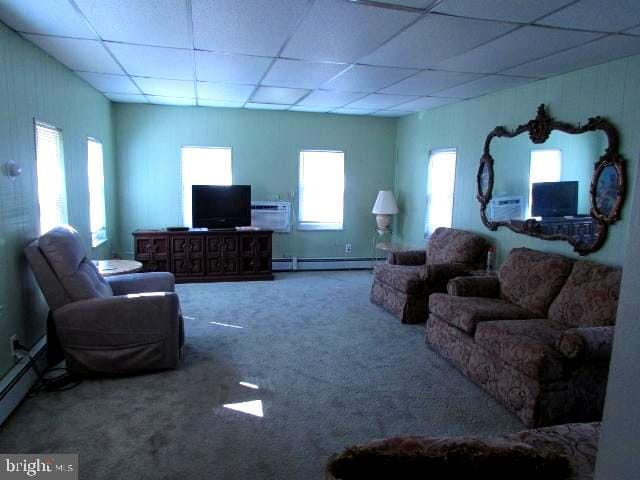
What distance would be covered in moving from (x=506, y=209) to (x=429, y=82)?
4.95ft

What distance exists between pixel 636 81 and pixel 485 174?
1734mm

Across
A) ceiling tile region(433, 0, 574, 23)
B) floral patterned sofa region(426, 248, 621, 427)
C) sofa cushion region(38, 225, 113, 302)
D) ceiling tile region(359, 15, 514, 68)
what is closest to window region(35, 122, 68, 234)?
sofa cushion region(38, 225, 113, 302)

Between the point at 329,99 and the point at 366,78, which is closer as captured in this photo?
the point at 366,78

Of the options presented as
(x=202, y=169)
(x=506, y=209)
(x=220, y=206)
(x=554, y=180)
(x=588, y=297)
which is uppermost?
(x=202, y=169)

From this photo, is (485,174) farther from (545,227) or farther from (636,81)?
(636,81)

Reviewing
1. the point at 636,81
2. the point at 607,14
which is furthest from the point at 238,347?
the point at 636,81

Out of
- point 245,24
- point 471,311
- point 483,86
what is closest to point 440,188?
point 483,86

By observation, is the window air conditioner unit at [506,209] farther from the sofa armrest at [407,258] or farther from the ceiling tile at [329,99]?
the ceiling tile at [329,99]

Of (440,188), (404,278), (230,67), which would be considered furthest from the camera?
(440,188)

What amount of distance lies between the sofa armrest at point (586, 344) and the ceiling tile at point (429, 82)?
8.10ft

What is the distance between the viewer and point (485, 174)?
15.4 ft

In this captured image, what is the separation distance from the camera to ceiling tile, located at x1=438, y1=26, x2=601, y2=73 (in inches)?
109

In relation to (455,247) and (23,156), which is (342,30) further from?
(455,247)

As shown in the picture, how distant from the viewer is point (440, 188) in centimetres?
574
